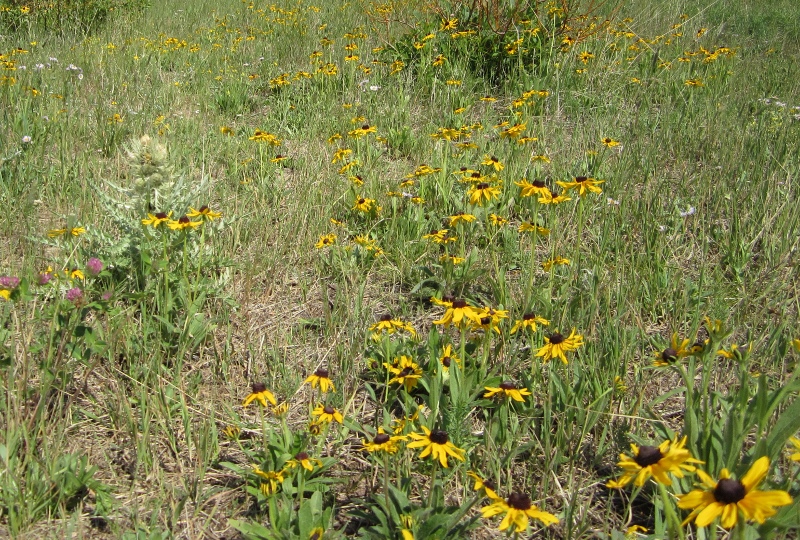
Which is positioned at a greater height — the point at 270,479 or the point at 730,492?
the point at 730,492

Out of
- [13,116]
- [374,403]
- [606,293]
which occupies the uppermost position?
[13,116]

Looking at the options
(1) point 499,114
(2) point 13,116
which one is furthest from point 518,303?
(2) point 13,116

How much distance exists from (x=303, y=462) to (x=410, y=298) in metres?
1.28

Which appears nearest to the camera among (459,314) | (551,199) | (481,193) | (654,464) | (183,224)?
(654,464)

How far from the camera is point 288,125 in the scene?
4469 millimetres

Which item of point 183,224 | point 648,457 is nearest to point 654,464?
point 648,457

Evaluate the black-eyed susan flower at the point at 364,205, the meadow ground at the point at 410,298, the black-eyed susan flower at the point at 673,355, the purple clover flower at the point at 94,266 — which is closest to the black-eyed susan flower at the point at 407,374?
the meadow ground at the point at 410,298

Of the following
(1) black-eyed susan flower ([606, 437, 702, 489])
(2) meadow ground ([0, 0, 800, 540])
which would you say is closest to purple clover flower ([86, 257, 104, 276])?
(2) meadow ground ([0, 0, 800, 540])

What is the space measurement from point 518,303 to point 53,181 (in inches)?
94.1

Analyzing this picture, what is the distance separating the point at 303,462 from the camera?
1.60 meters

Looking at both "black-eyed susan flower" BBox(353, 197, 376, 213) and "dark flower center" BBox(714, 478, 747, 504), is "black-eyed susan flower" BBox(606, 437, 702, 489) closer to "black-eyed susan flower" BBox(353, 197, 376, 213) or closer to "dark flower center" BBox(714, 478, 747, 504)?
"dark flower center" BBox(714, 478, 747, 504)

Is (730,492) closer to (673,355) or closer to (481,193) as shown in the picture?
(673,355)

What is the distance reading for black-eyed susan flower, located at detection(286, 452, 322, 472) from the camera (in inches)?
63.1

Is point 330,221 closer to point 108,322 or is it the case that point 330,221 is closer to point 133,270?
point 133,270
